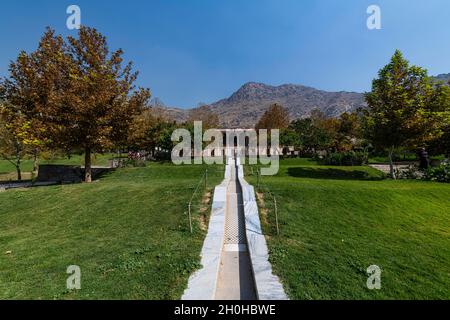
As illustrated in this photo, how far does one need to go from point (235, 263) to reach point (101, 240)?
426 cm

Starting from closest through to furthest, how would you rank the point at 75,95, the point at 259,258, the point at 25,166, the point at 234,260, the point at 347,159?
the point at 259,258 → the point at 234,260 → the point at 75,95 → the point at 347,159 → the point at 25,166

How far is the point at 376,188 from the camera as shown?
12.1 metres

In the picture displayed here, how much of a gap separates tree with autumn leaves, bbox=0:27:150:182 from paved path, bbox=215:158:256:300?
408 inches

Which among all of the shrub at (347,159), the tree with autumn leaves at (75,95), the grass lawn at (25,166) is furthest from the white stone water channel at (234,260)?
the grass lawn at (25,166)

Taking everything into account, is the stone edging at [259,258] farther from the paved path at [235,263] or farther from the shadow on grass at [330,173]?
the shadow on grass at [330,173]

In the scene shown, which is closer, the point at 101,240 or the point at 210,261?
the point at 210,261

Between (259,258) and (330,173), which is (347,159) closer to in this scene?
(330,173)

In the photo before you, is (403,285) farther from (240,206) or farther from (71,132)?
(71,132)

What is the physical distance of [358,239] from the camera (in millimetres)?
7648

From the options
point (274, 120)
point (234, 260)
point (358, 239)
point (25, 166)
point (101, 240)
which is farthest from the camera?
point (274, 120)

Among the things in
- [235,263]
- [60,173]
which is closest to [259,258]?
[235,263]

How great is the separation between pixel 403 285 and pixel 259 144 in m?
27.9

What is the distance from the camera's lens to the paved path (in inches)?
211
